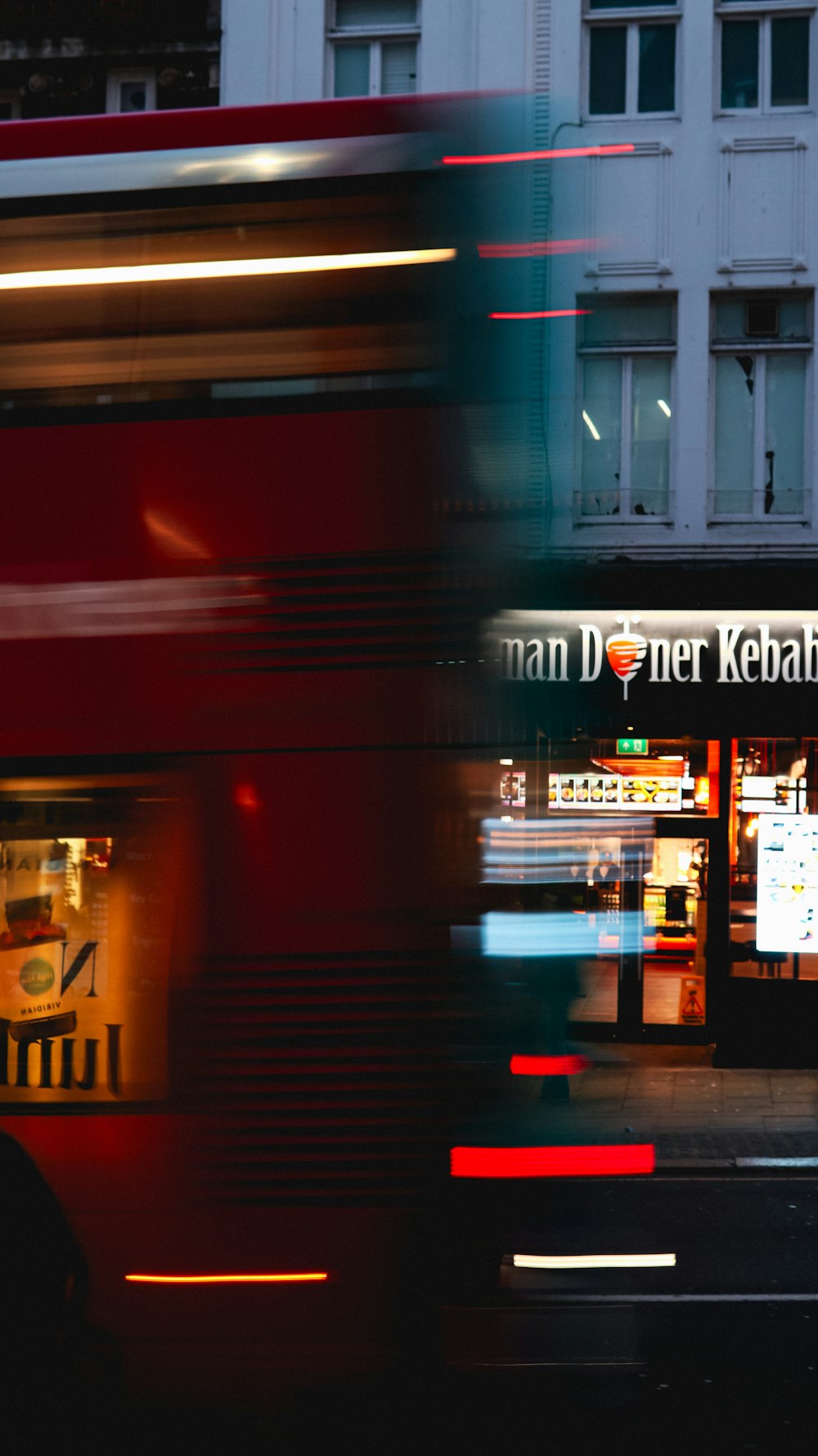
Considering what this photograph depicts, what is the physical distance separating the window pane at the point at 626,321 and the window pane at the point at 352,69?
349 cm

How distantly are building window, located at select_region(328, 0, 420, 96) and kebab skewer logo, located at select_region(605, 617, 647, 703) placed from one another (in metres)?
6.45

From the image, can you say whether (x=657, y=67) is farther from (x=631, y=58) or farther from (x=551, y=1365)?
(x=551, y=1365)

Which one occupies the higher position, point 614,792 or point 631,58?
point 631,58

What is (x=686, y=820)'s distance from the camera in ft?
44.7

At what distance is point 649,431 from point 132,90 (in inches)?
280

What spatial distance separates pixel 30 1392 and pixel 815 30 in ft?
47.7

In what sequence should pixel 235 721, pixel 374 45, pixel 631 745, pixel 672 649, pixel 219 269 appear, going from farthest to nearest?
pixel 374 45
pixel 631 745
pixel 672 649
pixel 219 269
pixel 235 721

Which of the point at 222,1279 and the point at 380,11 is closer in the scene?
the point at 222,1279

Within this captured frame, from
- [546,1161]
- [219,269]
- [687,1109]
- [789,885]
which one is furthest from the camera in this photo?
[789,885]

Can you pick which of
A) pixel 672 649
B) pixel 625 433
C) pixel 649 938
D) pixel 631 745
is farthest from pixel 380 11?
pixel 649 938

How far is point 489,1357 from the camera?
5570mm

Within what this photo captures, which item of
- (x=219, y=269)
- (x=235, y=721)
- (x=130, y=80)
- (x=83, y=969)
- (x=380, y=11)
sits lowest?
(x=83, y=969)

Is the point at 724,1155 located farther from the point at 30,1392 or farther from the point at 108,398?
the point at 108,398

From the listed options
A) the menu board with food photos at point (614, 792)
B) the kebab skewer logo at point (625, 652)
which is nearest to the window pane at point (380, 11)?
the kebab skewer logo at point (625, 652)
